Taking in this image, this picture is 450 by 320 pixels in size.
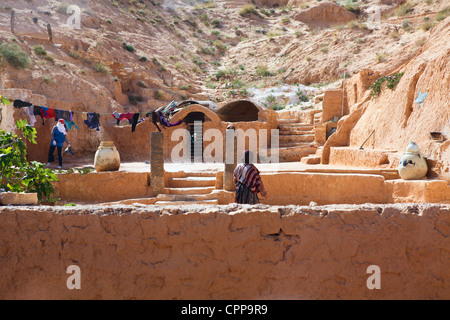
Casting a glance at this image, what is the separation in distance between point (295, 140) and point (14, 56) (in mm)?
10913

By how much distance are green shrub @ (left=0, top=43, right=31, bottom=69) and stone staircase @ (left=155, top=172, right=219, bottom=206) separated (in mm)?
8197

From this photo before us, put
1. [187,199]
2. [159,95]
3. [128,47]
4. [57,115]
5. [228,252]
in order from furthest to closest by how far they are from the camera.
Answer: [128,47] < [159,95] < [57,115] < [187,199] < [228,252]

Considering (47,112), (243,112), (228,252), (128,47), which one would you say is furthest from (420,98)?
(128,47)

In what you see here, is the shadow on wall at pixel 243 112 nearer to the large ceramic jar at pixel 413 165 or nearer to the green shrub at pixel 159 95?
the green shrub at pixel 159 95

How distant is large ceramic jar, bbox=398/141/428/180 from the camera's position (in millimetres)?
7406

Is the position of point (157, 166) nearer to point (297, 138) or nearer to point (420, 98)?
point (420, 98)

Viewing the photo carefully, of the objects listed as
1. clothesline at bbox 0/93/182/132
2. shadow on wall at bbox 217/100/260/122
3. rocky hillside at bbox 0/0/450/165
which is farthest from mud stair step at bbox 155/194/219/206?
shadow on wall at bbox 217/100/260/122

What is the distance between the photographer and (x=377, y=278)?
2.69 meters

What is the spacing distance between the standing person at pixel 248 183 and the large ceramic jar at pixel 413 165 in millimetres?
4119

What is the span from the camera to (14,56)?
1303cm

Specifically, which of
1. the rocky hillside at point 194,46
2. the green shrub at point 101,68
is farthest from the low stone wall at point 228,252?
the green shrub at point 101,68
